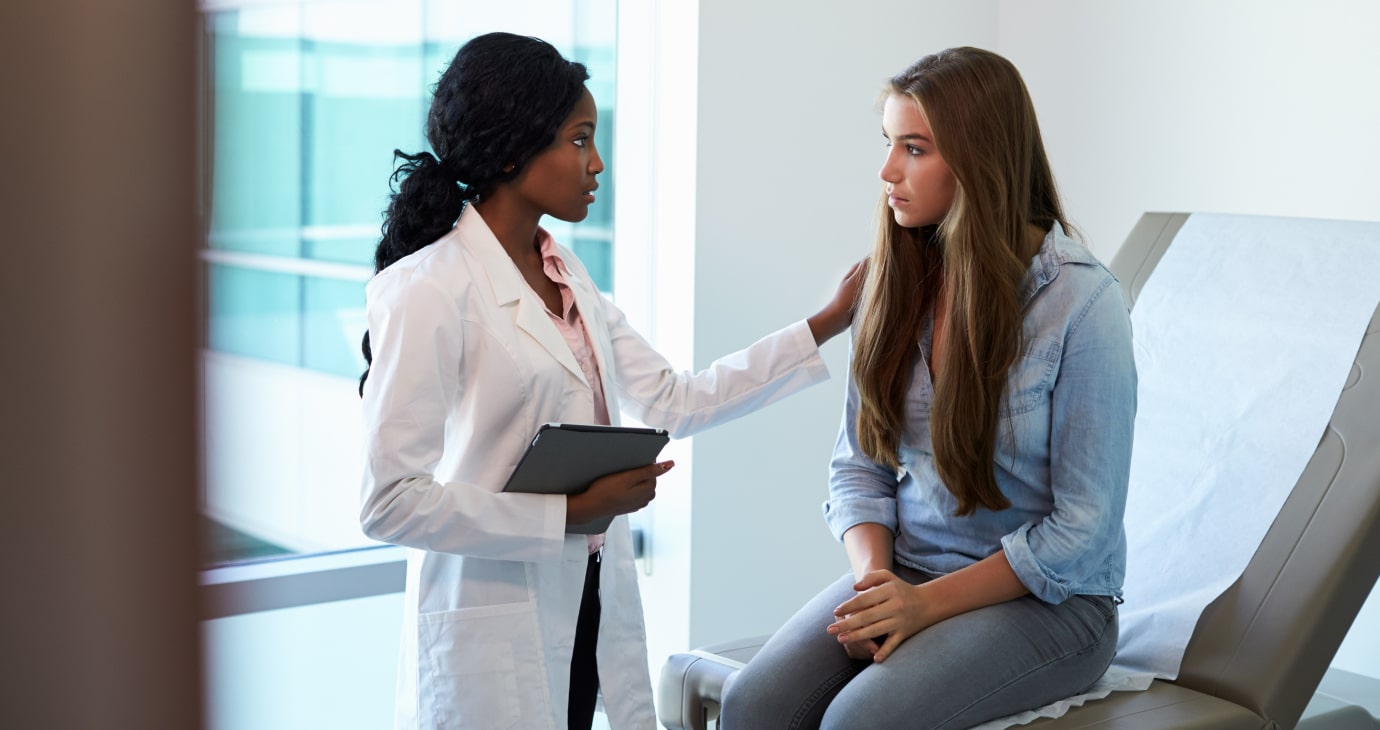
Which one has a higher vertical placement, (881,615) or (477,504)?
(477,504)

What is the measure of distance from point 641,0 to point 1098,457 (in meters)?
1.70

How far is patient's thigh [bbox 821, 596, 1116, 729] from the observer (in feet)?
4.44

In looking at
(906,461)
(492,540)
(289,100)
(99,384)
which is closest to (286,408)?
(289,100)

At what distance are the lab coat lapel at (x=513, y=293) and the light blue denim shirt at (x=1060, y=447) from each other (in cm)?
49

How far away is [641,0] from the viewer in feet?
8.87

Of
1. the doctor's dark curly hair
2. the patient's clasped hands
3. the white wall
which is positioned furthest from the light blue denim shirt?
the white wall

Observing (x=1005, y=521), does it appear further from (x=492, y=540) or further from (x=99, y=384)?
(x=99, y=384)

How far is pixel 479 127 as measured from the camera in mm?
1426

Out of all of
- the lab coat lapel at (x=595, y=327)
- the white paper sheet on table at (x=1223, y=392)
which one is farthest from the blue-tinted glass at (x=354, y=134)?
the white paper sheet on table at (x=1223, y=392)

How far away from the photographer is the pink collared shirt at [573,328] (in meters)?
1.55

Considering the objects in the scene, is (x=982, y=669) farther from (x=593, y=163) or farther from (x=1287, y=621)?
(x=593, y=163)

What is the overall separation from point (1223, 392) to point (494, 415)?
3.75 feet

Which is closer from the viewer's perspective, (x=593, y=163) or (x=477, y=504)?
(x=477, y=504)

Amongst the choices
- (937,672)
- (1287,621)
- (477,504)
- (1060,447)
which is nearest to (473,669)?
(477,504)
